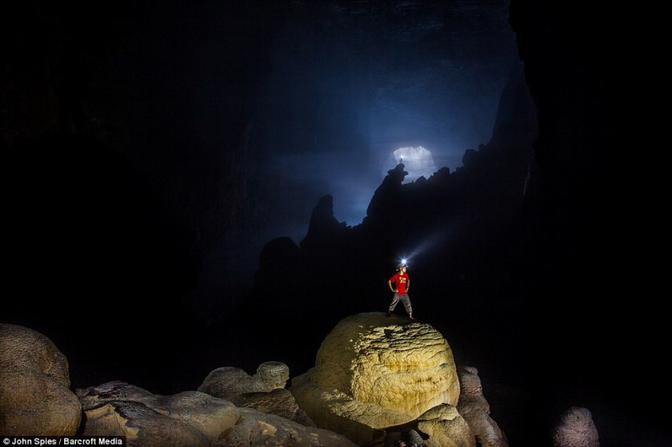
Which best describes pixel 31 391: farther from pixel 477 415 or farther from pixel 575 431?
pixel 575 431

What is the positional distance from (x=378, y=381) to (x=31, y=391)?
4425 mm

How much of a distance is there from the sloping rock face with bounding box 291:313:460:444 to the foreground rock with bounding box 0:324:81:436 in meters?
3.50

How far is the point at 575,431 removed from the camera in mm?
7176

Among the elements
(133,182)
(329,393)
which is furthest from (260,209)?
(329,393)

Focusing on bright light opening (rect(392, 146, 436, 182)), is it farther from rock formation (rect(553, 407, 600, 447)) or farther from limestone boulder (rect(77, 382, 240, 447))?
limestone boulder (rect(77, 382, 240, 447))

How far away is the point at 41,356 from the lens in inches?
161

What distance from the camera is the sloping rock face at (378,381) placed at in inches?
213

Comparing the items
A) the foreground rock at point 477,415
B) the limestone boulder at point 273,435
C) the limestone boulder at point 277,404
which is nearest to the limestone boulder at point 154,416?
the limestone boulder at point 273,435

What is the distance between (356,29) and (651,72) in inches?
840

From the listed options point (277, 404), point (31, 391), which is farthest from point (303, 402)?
point (31, 391)

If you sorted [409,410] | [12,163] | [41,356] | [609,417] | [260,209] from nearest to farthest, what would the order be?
[41,356] < [409,410] < [609,417] < [12,163] < [260,209]

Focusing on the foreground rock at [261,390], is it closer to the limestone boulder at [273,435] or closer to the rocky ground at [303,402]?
the rocky ground at [303,402]

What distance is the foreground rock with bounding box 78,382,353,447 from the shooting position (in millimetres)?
3873

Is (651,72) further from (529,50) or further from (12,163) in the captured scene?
(12,163)
